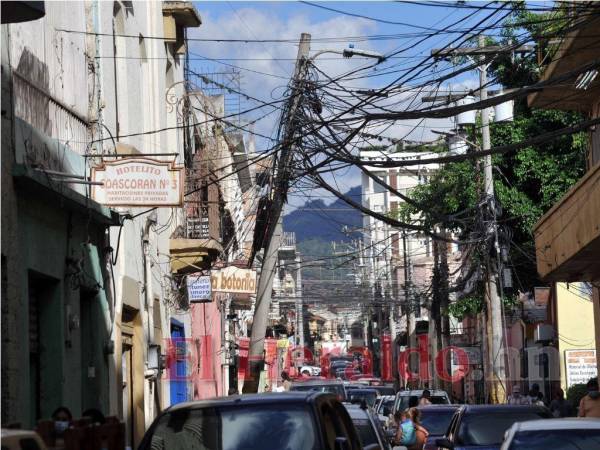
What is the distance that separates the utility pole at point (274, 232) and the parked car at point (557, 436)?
7.48m

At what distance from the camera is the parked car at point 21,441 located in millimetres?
7438

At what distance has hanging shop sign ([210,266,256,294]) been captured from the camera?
32.6 metres

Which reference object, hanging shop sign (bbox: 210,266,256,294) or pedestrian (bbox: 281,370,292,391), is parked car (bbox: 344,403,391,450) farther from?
pedestrian (bbox: 281,370,292,391)

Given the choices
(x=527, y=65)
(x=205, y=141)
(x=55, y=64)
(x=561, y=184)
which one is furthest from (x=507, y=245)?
(x=55, y=64)

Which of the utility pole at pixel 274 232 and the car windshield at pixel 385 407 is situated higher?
the utility pole at pixel 274 232

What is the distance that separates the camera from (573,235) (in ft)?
74.9

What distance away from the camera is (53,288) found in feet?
57.7

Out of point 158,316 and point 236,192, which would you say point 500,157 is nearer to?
point 158,316

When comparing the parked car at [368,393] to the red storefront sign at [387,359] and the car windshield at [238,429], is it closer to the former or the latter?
the car windshield at [238,429]

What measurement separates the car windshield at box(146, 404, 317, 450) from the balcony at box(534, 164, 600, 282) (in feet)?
34.9

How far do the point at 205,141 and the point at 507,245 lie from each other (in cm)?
977

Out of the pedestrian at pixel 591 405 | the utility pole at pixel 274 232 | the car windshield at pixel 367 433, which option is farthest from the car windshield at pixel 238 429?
the pedestrian at pixel 591 405

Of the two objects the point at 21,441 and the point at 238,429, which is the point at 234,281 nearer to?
the point at 238,429

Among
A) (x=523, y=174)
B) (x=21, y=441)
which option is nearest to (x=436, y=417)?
(x=523, y=174)
